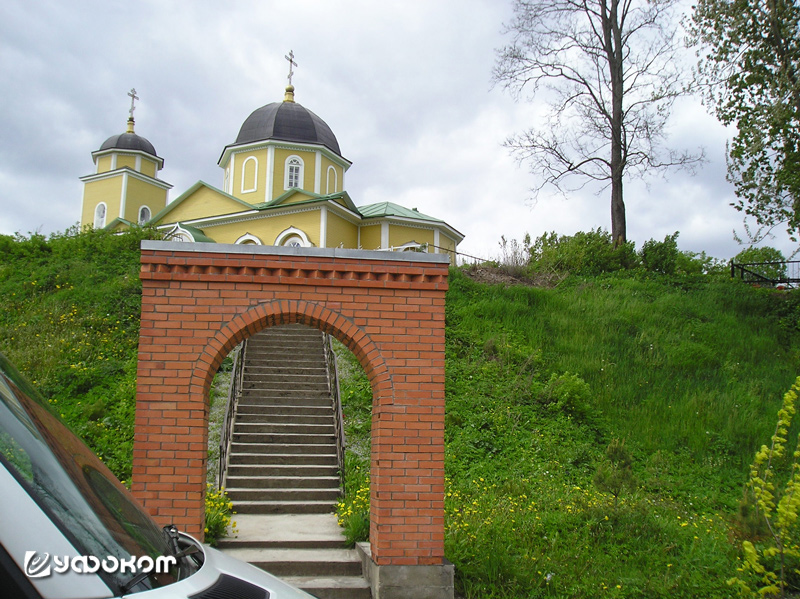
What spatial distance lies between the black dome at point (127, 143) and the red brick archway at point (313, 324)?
105ft

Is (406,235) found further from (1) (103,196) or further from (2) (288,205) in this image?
(1) (103,196)

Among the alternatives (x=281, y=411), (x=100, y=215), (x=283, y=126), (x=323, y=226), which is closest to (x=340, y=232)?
(x=323, y=226)

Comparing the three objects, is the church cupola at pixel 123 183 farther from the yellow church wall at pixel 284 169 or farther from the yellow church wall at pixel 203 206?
the yellow church wall at pixel 284 169

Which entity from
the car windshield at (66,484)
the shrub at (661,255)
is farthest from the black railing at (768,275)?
the car windshield at (66,484)

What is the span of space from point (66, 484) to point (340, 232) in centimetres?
2336

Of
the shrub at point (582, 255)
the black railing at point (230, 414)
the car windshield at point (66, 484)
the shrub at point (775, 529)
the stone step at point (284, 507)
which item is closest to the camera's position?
the car windshield at point (66, 484)

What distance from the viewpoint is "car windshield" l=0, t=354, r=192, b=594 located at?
5.72 ft

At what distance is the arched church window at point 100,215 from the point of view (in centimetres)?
3412

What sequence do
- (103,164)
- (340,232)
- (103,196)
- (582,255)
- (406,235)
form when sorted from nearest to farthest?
(582,255) < (340,232) < (406,235) < (103,196) < (103,164)

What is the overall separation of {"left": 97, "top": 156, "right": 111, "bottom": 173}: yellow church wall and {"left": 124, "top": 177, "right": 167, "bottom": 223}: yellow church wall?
1881mm

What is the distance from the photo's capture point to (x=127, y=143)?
34344 millimetres

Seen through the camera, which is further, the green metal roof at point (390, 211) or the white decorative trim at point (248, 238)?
the green metal roof at point (390, 211)

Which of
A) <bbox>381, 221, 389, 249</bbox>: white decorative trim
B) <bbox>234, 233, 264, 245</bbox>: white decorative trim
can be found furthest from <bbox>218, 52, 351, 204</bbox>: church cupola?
<bbox>381, 221, 389, 249</bbox>: white decorative trim

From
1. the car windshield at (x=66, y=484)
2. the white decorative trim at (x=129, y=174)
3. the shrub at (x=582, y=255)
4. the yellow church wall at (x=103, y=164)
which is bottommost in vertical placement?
the car windshield at (x=66, y=484)
